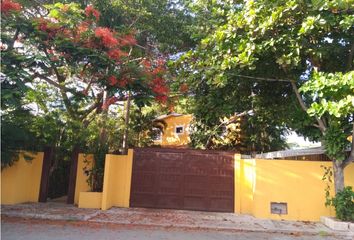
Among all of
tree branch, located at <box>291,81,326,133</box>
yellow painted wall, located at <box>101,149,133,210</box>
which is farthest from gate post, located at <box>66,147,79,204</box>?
tree branch, located at <box>291,81,326,133</box>

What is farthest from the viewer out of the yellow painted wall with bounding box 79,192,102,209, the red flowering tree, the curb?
the yellow painted wall with bounding box 79,192,102,209

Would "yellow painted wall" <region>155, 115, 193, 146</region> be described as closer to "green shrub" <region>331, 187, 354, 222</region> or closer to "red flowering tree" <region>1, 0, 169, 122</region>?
"red flowering tree" <region>1, 0, 169, 122</region>

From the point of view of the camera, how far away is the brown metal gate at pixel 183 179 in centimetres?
1222

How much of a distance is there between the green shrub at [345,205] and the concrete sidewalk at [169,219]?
60cm

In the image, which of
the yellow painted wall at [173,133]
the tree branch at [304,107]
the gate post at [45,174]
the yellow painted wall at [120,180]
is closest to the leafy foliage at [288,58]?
the tree branch at [304,107]

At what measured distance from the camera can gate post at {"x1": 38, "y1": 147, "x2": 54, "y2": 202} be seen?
12219 millimetres

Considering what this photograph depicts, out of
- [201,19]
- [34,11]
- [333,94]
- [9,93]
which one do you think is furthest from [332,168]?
[34,11]

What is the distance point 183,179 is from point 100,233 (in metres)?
4.66

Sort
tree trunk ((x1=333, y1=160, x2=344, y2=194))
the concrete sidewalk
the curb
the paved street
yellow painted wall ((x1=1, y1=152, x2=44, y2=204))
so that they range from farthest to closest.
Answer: yellow painted wall ((x1=1, y1=152, x2=44, y2=204)) → tree trunk ((x1=333, y1=160, x2=344, y2=194)) → the concrete sidewalk → the curb → the paved street

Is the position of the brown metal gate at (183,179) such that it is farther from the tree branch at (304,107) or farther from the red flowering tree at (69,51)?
the tree branch at (304,107)

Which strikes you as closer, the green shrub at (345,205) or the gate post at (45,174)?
the green shrub at (345,205)

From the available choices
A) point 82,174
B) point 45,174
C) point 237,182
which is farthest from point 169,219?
point 45,174

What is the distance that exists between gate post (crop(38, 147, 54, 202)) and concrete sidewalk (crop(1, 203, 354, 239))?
2.21ft

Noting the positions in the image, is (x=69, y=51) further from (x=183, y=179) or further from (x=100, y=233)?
(x=183, y=179)
